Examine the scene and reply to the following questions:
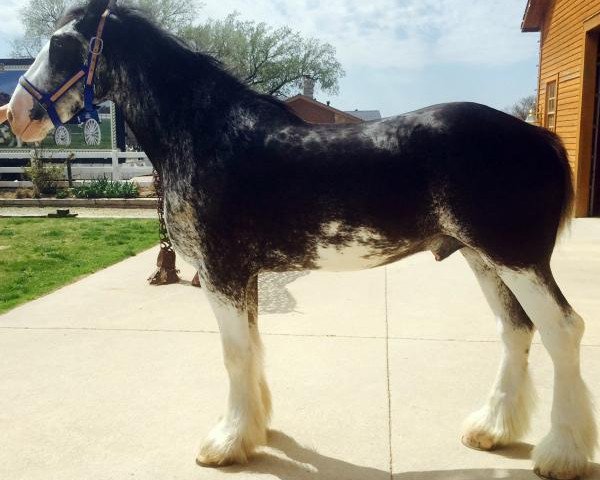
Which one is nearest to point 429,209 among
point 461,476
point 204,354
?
point 461,476

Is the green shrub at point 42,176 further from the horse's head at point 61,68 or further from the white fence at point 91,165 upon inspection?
the horse's head at point 61,68

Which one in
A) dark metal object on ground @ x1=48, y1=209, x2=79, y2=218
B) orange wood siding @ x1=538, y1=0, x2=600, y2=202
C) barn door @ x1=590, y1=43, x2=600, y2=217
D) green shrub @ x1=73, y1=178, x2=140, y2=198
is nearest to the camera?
barn door @ x1=590, y1=43, x2=600, y2=217

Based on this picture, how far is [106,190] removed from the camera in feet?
51.8

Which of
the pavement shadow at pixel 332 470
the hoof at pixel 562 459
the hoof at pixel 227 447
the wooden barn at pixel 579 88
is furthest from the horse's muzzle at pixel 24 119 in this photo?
the wooden barn at pixel 579 88

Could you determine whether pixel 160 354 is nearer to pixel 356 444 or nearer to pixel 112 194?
pixel 356 444

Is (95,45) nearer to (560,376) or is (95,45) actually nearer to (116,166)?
(560,376)

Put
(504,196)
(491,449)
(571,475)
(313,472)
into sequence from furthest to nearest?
(491,449)
(313,472)
(571,475)
(504,196)

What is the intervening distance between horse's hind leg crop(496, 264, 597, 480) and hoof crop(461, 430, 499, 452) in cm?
26

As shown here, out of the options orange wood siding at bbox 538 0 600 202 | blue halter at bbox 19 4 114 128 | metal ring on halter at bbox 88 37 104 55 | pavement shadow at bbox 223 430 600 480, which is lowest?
pavement shadow at bbox 223 430 600 480

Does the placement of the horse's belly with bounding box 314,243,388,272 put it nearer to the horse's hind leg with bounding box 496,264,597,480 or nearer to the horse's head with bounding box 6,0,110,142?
the horse's hind leg with bounding box 496,264,597,480

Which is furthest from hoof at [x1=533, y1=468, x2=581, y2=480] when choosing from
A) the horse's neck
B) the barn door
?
the barn door

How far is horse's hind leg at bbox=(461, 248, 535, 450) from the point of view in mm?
2811

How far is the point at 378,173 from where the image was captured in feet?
7.77

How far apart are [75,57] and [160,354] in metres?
2.30
